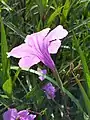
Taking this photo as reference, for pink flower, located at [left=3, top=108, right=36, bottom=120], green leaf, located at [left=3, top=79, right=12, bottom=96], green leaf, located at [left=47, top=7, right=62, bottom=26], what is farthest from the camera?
green leaf, located at [left=47, top=7, right=62, bottom=26]

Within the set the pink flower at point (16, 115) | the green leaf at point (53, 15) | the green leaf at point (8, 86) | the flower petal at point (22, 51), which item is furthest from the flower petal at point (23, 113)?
the green leaf at point (53, 15)

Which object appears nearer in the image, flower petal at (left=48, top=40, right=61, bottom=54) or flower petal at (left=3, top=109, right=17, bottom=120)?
flower petal at (left=48, top=40, right=61, bottom=54)

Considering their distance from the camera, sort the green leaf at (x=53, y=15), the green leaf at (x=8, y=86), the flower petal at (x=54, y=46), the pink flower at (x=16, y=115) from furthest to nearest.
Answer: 1. the green leaf at (x=53, y=15)
2. the green leaf at (x=8, y=86)
3. the pink flower at (x=16, y=115)
4. the flower petal at (x=54, y=46)

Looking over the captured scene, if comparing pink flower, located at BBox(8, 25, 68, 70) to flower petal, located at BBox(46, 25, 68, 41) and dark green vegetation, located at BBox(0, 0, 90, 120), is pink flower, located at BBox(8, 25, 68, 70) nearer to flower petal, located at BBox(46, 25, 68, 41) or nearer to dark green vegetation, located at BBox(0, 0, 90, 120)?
flower petal, located at BBox(46, 25, 68, 41)

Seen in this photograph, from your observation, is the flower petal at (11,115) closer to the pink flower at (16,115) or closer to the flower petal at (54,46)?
the pink flower at (16,115)

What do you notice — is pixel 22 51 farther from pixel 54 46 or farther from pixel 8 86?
pixel 8 86

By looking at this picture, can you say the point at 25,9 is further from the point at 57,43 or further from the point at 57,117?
the point at 57,43

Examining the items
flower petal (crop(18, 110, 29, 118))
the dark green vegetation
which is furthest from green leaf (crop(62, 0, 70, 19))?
flower petal (crop(18, 110, 29, 118))

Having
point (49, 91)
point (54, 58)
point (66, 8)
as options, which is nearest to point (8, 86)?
point (49, 91)

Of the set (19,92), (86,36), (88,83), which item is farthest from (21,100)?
(86,36)
